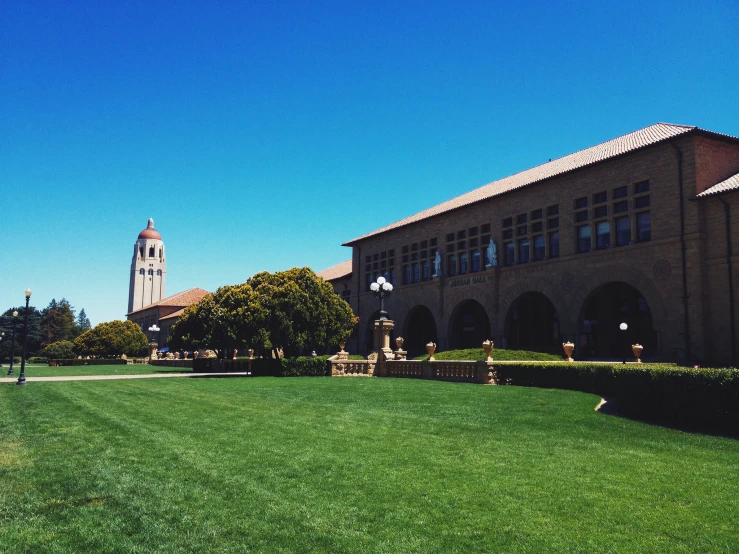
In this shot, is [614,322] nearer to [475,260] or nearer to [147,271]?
[475,260]

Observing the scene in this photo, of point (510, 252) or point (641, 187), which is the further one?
point (510, 252)

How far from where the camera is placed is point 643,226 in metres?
29.8

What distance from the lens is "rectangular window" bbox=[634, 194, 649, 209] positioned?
29.7m

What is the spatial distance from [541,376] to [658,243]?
12821mm

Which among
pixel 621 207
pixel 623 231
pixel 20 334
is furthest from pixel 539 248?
pixel 20 334

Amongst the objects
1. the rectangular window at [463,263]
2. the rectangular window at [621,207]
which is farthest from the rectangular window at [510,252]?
the rectangular window at [621,207]

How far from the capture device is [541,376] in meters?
19.8

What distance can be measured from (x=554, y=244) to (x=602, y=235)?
3563mm

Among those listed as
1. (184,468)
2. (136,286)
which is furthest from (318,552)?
(136,286)

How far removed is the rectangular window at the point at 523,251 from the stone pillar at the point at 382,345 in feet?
36.0

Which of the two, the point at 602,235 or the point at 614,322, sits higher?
the point at 602,235

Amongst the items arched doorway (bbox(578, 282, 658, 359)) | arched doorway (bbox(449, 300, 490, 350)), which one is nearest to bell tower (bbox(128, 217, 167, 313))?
arched doorway (bbox(449, 300, 490, 350))

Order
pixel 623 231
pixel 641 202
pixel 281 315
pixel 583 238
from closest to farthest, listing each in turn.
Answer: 1. pixel 641 202
2. pixel 623 231
3. pixel 583 238
4. pixel 281 315

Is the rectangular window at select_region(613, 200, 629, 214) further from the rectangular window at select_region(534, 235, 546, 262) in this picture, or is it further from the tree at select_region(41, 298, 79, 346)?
the tree at select_region(41, 298, 79, 346)
